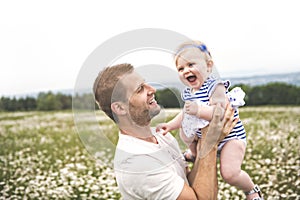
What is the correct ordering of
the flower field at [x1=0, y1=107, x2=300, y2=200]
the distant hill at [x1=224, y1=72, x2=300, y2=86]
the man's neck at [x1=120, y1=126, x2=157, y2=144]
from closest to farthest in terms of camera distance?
the man's neck at [x1=120, y1=126, x2=157, y2=144]
the flower field at [x1=0, y1=107, x2=300, y2=200]
the distant hill at [x1=224, y1=72, x2=300, y2=86]

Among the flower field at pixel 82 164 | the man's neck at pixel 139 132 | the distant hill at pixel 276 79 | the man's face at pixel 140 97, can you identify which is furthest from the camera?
the distant hill at pixel 276 79

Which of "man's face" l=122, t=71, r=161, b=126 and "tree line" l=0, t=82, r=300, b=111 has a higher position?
"man's face" l=122, t=71, r=161, b=126

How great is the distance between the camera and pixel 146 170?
7.01ft

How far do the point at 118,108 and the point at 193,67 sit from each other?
13.0 inches

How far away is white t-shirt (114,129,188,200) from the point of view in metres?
2.14

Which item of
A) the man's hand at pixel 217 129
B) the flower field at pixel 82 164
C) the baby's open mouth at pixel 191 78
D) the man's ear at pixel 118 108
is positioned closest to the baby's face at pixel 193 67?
the baby's open mouth at pixel 191 78

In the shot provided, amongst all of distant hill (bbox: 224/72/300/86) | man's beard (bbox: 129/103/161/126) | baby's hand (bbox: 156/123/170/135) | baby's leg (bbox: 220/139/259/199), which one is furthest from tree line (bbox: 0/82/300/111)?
man's beard (bbox: 129/103/161/126)

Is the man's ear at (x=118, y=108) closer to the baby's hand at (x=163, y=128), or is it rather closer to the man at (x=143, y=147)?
the man at (x=143, y=147)

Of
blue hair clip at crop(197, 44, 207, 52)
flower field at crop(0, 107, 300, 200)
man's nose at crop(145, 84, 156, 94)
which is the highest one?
blue hair clip at crop(197, 44, 207, 52)

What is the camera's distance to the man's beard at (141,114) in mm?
2113

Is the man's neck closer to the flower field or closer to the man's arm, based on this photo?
the man's arm

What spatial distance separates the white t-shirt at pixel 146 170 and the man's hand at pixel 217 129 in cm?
15

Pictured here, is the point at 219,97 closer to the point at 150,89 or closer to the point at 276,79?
the point at 150,89

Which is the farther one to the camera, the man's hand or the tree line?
the tree line
